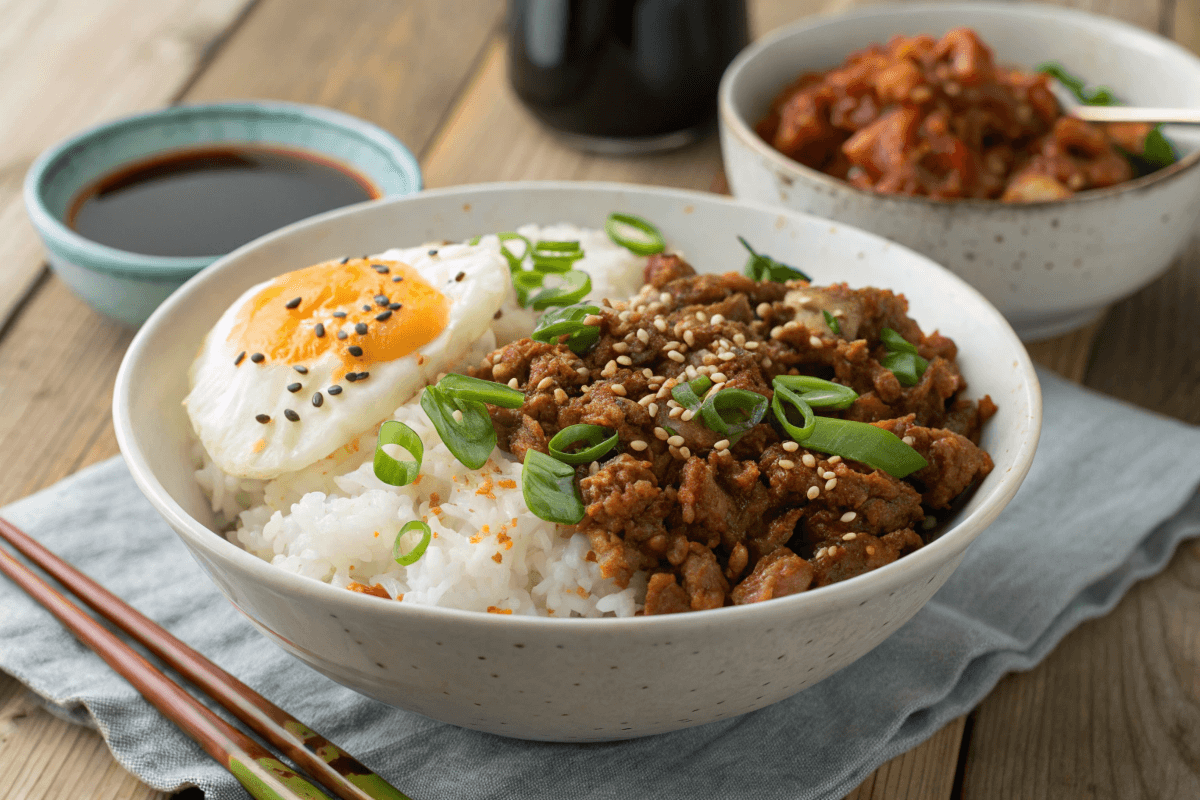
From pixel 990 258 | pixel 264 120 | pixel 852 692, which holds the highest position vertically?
pixel 264 120

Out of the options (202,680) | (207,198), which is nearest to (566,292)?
(202,680)

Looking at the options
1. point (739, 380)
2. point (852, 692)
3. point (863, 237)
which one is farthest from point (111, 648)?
point (863, 237)

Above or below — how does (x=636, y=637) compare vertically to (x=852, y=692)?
above

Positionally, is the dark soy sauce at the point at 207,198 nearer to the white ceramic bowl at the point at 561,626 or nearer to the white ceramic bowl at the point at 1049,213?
the white ceramic bowl at the point at 561,626

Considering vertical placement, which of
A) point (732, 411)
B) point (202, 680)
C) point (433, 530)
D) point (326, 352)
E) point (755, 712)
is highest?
point (326, 352)

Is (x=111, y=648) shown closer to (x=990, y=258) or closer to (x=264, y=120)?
(x=264, y=120)

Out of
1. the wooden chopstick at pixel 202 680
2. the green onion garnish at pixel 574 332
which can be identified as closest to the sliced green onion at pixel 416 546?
the wooden chopstick at pixel 202 680

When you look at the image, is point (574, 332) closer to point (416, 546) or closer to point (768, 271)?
point (416, 546)
